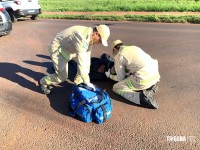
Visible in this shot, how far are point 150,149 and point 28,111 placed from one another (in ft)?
7.88

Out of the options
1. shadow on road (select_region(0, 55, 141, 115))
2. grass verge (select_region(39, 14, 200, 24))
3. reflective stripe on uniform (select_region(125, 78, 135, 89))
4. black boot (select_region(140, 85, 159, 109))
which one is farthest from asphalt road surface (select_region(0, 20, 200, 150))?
grass verge (select_region(39, 14, 200, 24))

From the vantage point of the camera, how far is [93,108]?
5.00m

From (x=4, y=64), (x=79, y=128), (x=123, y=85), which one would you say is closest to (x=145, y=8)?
(x=4, y=64)

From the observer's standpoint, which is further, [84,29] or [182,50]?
[182,50]

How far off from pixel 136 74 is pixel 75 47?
132 cm

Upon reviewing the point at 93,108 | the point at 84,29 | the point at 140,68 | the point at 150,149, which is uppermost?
the point at 84,29

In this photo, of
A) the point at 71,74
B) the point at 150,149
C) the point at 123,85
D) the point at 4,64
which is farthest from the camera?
the point at 4,64

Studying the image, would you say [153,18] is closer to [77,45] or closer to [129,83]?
[129,83]

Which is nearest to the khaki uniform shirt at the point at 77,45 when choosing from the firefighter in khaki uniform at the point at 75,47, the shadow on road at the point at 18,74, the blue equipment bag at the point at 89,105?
the firefighter in khaki uniform at the point at 75,47

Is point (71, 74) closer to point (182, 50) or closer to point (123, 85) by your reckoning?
point (123, 85)

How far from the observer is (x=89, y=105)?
16.4 ft

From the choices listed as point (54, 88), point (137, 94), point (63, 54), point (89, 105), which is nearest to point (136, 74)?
point (137, 94)

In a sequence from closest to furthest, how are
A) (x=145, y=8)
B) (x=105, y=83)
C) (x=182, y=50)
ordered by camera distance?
(x=105, y=83) < (x=182, y=50) < (x=145, y=8)

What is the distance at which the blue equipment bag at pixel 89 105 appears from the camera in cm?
498
